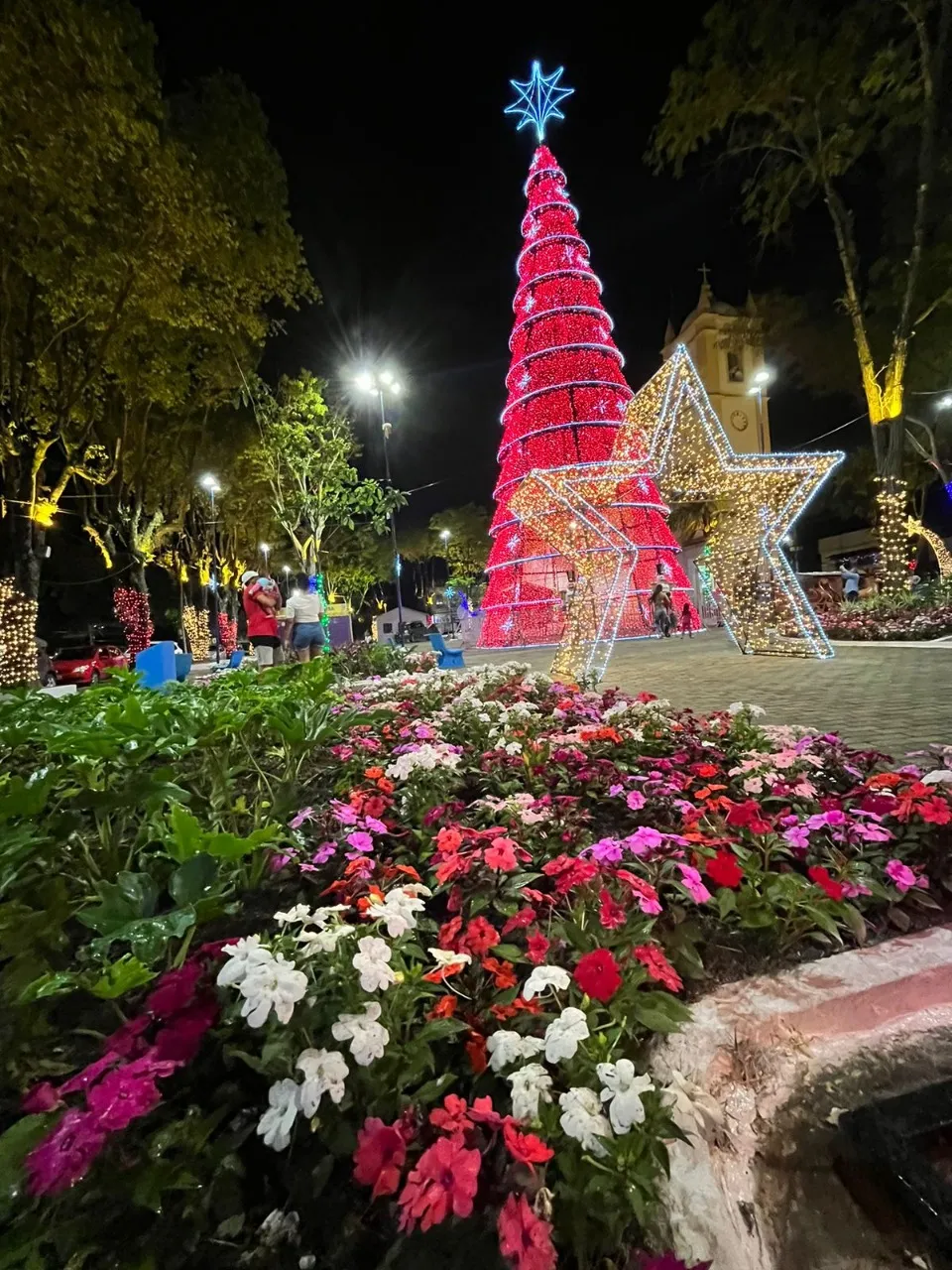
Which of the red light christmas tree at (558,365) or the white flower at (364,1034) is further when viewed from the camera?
the red light christmas tree at (558,365)

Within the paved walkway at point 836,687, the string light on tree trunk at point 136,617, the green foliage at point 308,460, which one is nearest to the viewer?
the paved walkway at point 836,687

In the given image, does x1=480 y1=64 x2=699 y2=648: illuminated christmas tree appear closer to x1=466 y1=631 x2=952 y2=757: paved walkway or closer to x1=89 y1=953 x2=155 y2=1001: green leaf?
x1=466 y1=631 x2=952 y2=757: paved walkway

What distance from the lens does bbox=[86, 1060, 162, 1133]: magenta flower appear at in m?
1.18

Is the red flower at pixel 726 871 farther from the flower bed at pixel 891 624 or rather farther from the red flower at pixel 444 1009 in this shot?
the flower bed at pixel 891 624

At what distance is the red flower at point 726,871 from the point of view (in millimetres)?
2035

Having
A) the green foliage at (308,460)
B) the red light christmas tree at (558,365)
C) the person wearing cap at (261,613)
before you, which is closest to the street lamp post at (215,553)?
the green foliage at (308,460)

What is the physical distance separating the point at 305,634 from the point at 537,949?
29.2 ft

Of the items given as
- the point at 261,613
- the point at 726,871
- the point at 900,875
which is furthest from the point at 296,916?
the point at 261,613

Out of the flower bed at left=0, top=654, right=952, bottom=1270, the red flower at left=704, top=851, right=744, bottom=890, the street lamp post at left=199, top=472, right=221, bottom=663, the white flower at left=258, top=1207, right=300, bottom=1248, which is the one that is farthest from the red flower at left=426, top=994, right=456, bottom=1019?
the street lamp post at left=199, top=472, right=221, bottom=663

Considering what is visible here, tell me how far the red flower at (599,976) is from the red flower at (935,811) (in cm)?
161

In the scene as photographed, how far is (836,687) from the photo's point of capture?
685cm

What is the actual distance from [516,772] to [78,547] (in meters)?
37.8

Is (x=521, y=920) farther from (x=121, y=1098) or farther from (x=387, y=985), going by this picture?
(x=121, y=1098)

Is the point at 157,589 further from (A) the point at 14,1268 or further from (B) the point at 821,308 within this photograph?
(A) the point at 14,1268
